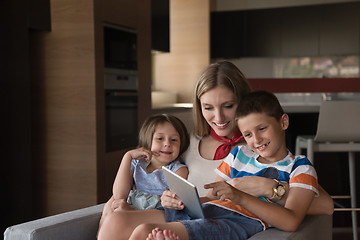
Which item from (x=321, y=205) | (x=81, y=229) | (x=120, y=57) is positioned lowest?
(x=81, y=229)

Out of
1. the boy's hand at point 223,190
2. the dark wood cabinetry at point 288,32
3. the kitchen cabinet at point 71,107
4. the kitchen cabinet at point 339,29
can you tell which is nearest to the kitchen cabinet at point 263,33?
the dark wood cabinetry at point 288,32

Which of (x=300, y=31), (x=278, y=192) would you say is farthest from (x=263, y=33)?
(x=278, y=192)

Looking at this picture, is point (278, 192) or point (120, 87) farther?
point (120, 87)

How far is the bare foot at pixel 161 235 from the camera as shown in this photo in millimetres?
1245

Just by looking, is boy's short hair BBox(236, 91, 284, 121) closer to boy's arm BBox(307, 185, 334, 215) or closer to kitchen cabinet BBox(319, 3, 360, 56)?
boy's arm BBox(307, 185, 334, 215)

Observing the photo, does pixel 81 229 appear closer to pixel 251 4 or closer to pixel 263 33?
pixel 263 33

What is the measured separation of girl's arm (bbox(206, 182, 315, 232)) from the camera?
1300 millimetres

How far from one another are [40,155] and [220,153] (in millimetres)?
2107

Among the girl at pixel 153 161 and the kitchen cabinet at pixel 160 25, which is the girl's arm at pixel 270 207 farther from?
the kitchen cabinet at pixel 160 25

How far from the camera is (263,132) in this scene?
145 cm

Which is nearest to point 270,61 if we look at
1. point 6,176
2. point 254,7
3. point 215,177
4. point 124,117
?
point 254,7

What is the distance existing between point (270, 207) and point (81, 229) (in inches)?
27.8

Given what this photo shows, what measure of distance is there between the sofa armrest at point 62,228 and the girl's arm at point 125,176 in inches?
3.8

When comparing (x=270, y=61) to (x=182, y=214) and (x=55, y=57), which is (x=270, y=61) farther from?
(x=182, y=214)
